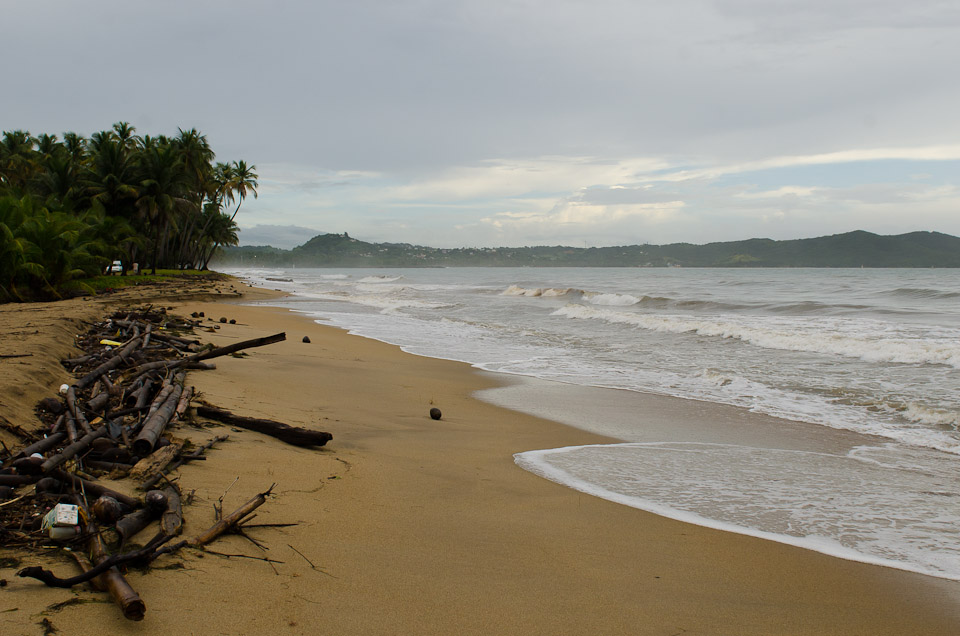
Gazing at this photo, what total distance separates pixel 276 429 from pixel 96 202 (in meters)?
37.3

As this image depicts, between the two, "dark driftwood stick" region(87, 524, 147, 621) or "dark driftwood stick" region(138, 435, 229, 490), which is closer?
"dark driftwood stick" region(87, 524, 147, 621)

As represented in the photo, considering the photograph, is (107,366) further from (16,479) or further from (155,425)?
(16,479)

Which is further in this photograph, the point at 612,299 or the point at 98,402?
the point at 612,299

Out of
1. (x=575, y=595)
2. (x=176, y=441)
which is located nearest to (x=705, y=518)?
(x=575, y=595)

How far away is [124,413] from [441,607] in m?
3.44

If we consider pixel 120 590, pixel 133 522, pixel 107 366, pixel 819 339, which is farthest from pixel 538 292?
pixel 120 590

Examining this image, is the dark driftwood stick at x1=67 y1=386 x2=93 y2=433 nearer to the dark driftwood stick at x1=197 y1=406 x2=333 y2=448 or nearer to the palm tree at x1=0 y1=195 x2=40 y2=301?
the dark driftwood stick at x1=197 y1=406 x2=333 y2=448

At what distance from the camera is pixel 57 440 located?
4027mm

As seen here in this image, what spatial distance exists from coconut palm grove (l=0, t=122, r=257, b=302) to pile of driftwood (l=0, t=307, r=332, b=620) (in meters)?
15.0

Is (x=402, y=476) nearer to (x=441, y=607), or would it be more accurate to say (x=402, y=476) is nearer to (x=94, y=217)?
(x=441, y=607)

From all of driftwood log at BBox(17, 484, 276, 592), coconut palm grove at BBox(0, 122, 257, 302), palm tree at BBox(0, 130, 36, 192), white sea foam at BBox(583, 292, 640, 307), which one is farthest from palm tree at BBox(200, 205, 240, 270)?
driftwood log at BBox(17, 484, 276, 592)

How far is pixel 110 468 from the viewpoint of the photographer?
379 cm

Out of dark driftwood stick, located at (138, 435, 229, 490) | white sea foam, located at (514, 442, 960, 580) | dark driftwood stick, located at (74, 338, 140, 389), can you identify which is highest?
dark driftwood stick, located at (74, 338, 140, 389)

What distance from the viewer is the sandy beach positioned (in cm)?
260
